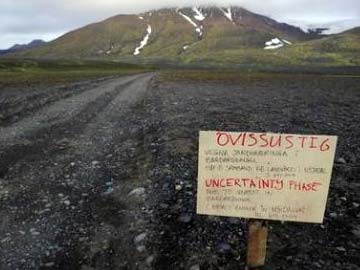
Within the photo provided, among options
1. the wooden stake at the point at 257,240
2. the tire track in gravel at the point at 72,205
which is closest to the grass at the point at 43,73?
the tire track in gravel at the point at 72,205

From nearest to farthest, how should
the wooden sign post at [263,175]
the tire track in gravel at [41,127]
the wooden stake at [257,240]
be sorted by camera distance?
1. the wooden sign post at [263,175]
2. the wooden stake at [257,240]
3. the tire track in gravel at [41,127]

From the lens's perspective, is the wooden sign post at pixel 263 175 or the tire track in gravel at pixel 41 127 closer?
the wooden sign post at pixel 263 175

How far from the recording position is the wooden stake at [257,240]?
7.26 meters

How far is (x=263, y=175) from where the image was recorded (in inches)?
274

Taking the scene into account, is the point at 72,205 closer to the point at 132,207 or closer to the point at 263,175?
the point at 132,207

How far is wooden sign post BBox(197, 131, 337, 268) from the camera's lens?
22.2 feet

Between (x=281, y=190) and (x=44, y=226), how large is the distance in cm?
498

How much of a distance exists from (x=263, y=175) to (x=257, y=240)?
1043mm

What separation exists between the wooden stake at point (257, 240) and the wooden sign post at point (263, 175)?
0.05 ft

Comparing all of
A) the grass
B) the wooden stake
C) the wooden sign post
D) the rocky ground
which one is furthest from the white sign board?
the grass

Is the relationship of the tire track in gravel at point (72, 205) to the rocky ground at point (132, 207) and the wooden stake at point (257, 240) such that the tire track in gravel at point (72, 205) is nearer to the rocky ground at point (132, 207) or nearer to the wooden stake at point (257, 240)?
the rocky ground at point (132, 207)

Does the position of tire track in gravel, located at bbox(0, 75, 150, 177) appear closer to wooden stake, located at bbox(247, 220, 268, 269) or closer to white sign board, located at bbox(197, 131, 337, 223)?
white sign board, located at bbox(197, 131, 337, 223)

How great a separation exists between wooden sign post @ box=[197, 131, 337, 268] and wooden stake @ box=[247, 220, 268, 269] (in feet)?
0.05

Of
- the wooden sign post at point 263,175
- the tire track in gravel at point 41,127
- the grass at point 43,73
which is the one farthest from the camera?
the grass at point 43,73
